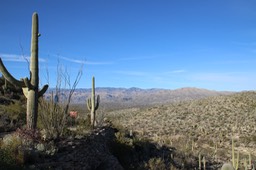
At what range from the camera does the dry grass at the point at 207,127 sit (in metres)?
21.8

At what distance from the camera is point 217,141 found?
25.1 m

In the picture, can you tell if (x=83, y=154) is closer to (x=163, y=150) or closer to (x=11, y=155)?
(x=11, y=155)

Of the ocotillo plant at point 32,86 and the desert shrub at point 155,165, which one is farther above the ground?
the ocotillo plant at point 32,86

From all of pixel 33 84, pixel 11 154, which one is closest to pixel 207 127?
pixel 33 84

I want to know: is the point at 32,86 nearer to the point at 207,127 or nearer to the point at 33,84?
the point at 33,84

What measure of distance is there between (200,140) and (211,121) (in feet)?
30.3

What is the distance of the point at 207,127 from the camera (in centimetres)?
3173

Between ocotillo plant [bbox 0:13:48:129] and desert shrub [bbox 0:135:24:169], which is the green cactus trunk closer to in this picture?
ocotillo plant [bbox 0:13:48:129]

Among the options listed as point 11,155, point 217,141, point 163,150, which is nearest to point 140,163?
point 163,150

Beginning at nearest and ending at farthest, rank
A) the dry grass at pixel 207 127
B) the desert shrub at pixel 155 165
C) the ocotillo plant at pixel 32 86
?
the ocotillo plant at pixel 32 86, the desert shrub at pixel 155 165, the dry grass at pixel 207 127

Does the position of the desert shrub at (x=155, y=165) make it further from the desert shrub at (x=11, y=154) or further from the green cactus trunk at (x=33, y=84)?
the desert shrub at (x=11, y=154)

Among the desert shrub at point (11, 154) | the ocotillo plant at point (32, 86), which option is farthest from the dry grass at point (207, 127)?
the desert shrub at point (11, 154)

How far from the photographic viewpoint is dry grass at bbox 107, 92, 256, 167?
21.8 metres

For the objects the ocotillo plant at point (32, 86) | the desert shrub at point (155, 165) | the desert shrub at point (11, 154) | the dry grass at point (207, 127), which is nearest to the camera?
the desert shrub at point (11, 154)
